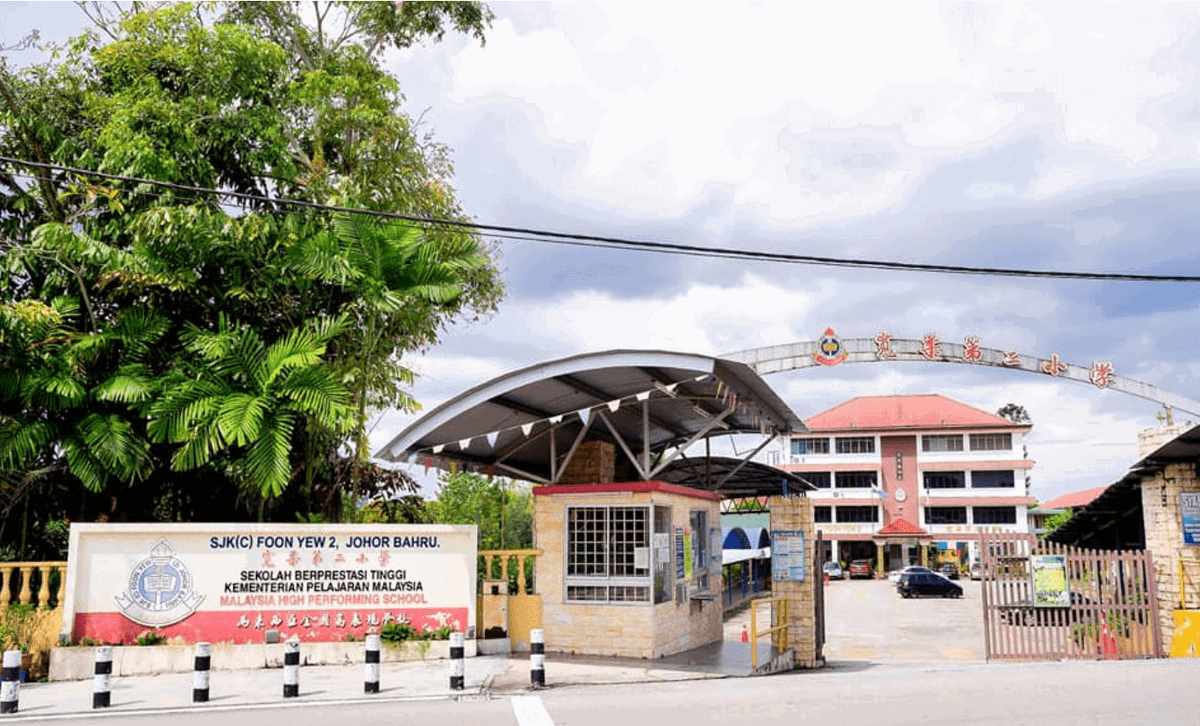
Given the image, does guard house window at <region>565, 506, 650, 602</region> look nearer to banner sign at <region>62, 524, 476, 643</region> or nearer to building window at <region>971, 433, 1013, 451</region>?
banner sign at <region>62, 524, 476, 643</region>

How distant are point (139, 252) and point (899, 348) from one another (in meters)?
29.8

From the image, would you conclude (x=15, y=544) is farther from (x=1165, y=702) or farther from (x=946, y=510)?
(x=946, y=510)

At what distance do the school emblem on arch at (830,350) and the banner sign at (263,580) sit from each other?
25.9m

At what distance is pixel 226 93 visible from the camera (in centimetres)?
1677

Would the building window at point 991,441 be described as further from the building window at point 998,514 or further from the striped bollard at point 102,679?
the striped bollard at point 102,679

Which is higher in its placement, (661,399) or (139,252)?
(139,252)

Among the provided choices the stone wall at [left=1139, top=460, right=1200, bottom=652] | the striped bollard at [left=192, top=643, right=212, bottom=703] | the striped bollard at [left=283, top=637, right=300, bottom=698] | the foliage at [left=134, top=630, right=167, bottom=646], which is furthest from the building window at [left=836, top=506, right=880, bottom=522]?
the striped bollard at [left=192, top=643, right=212, bottom=703]

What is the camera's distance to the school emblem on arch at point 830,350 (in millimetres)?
37688

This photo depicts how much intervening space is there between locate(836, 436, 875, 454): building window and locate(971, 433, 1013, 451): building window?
5.93 m

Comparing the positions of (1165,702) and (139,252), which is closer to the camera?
(1165,702)

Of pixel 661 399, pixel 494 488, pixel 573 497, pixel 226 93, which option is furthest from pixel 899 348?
Result: pixel 226 93

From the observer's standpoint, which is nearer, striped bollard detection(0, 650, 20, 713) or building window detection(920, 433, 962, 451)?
striped bollard detection(0, 650, 20, 713)

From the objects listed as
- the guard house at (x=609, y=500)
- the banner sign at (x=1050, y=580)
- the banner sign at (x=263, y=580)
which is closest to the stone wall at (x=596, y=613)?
the guard house at (x=609, y=500)

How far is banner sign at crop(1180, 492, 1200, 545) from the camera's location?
50.4 feet
